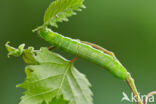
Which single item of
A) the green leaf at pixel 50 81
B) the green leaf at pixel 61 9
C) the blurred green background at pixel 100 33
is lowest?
the blurred green background at pixel 100 33

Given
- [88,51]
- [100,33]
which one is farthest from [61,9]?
[100,33]

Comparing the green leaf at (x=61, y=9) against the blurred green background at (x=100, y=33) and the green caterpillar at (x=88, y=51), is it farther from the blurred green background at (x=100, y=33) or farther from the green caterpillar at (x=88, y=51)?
the blurred green background at (x=100, y=33)

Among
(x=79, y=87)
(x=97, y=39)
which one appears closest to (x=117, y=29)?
(x=97, y=39)

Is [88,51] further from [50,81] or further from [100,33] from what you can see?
[100,33]

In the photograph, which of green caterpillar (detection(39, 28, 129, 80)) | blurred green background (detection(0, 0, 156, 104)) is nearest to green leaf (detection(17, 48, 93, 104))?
green caterpillar (detection(39, 28, 129, 80))

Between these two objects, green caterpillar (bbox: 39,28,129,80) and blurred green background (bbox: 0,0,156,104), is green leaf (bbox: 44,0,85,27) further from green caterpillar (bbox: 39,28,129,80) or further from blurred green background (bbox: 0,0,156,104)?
blurred green background (bbox: 0,0,156,104)

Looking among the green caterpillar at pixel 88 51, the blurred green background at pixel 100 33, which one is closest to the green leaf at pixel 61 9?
the green caterpillar at pixel 88 51
